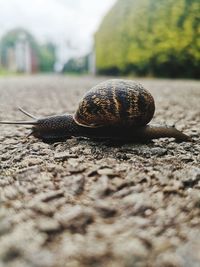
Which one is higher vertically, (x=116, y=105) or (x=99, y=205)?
(x=116, y=105)

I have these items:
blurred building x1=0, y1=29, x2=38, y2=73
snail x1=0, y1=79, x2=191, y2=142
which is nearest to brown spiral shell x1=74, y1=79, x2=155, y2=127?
snail x1=0, y1=79, x2=191, y2=142

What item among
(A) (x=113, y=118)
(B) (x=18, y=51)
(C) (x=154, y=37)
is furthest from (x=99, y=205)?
(B) (x=18, y=51)

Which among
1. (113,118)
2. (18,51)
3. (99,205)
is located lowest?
(18,51)

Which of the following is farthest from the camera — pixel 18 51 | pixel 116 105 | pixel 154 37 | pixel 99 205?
pixel 18 51

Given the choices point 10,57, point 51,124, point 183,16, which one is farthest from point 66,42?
point 51,124

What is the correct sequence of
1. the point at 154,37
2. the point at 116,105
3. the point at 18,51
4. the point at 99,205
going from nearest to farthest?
the point at 99,205, the point at 116,105, the point at 154,37, the point at 18,51

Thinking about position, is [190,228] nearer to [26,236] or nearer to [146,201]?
[146,201]

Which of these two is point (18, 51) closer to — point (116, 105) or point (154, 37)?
point (154, 37)
